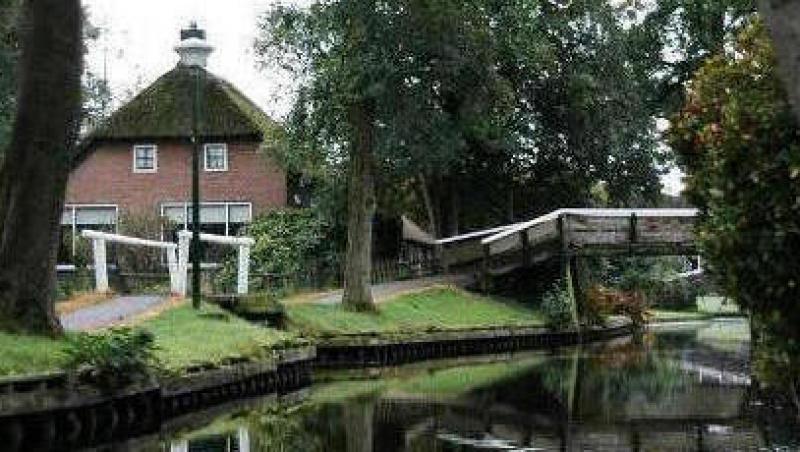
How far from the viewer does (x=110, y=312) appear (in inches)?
1036

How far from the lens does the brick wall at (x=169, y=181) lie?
53.5m

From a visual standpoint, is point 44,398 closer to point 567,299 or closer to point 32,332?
point 32,332

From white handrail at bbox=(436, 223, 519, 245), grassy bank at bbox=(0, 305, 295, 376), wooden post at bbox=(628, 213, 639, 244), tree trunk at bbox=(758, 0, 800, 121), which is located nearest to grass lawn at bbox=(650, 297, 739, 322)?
white handrail at bbox=(436, 223, 519, 245)

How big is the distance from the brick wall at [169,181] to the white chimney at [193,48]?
2996 centimetres

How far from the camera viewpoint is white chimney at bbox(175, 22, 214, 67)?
2234 cm

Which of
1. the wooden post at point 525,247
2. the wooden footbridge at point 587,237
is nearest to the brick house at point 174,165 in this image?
the wooden footbridge at point 587,237

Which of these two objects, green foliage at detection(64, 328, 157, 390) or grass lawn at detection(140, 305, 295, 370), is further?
grass lawn at detection(140, 305, 295, 370)

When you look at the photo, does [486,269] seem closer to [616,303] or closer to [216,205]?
[616,303]

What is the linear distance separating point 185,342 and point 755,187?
42.4ft

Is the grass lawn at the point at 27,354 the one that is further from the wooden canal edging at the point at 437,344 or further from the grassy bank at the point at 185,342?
the wooden canal edging at the point at 437,344

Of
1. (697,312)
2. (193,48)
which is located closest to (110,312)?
(193,48)

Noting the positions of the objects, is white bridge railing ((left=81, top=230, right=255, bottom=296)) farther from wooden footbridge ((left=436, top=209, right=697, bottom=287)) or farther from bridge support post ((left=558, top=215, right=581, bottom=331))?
bridge support post ((left=558, top=215, right=581, bottom=331))

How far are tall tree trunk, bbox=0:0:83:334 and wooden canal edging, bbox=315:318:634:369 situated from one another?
12.1 meters

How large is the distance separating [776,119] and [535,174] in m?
38.2
